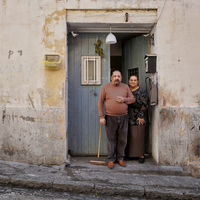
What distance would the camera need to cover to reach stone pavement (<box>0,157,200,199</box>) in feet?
11.2

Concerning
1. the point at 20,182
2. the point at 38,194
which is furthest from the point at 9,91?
the point at 38,194

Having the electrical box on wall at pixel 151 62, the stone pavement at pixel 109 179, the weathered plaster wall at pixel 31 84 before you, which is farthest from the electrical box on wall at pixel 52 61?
the stone pavement at pixel 109 179

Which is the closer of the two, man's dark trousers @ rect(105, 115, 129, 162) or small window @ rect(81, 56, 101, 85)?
man's dark trousers @ rect(105, 115, 129, 162)

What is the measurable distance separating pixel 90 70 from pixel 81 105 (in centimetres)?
96

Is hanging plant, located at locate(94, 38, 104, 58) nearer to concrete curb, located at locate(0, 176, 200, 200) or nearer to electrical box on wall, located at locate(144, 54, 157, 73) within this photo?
electrical box on wall, located at locate(144, 54, 157, 73)

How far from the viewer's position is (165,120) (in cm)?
446

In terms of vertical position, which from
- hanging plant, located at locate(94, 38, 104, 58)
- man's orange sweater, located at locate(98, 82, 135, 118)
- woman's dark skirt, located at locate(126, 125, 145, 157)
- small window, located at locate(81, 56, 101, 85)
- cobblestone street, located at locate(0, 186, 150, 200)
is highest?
hanging plant, located at locate(94, 38, 104, 58)

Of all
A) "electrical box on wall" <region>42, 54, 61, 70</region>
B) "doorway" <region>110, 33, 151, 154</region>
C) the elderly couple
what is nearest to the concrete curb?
the elderly couple

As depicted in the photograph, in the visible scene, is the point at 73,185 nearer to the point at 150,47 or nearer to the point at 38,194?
the point at 38,194

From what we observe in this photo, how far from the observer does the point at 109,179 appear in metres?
3.76

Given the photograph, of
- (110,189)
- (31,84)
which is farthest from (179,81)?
(31,84)

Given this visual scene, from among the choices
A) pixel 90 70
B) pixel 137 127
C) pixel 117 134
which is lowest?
pixel 117 134

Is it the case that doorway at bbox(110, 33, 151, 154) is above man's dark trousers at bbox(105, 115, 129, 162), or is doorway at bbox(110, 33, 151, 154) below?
above

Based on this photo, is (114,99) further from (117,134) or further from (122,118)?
(117,134)
